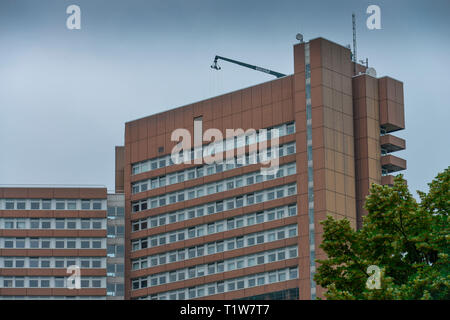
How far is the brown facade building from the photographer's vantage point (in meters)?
136

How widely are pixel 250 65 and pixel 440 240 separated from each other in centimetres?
13873

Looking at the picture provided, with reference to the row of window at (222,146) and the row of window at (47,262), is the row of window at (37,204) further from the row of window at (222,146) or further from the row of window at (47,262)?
the row of window at (222,146)

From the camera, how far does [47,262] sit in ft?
448

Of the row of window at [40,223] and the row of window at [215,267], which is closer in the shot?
the row of window at [215,267]

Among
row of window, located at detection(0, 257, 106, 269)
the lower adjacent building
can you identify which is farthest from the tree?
row of window, located at detection(0, 257, 106, 269)

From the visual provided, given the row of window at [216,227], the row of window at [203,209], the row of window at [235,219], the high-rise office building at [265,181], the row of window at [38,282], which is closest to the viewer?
the high-rise office building at [265,181]

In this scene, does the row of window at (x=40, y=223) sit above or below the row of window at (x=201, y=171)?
below

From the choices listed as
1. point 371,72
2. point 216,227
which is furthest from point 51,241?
point 371,72

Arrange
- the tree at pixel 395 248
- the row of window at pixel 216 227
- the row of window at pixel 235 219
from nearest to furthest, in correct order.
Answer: the tree at pixel 395 248
the row of window at pixel 235 219
the row of window at pixel 216 227

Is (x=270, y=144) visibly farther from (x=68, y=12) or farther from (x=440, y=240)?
(x=440, y=240)

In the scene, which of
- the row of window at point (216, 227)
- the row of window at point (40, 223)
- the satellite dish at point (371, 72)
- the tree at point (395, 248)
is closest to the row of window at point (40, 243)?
the row of window at point (40, 223)

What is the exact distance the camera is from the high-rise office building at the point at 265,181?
12150cm

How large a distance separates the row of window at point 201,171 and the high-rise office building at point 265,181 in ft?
0.57

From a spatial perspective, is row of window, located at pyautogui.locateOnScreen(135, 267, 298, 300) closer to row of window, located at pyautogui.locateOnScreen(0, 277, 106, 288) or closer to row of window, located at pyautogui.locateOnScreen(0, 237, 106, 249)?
row of window, located at pyautogui.locateOnScreen(0, 277, 106, 288)
